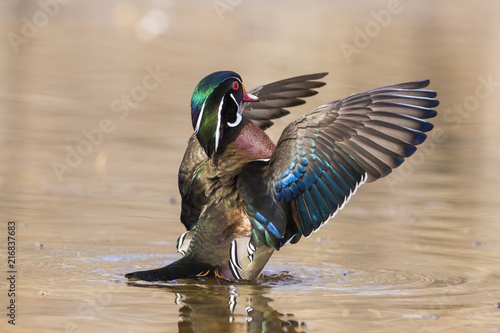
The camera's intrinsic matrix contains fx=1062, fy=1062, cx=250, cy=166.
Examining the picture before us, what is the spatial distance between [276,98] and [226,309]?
2.40m

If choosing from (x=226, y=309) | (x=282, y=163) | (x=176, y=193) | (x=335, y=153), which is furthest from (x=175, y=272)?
(x=176, y=193)

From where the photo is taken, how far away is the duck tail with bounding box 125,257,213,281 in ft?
20.1

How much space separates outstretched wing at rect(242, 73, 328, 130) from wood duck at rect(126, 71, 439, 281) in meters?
1.03

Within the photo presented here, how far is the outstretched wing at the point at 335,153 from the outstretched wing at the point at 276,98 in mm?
1236

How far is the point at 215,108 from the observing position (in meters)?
6.46

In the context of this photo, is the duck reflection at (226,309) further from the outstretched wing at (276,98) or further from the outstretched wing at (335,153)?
the outstretched wing at (276,98)

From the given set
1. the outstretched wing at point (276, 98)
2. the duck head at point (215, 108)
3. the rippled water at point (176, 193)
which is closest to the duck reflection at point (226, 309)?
the rippled water at point (176, 193)

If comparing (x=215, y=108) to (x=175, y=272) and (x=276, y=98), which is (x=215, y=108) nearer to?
(x=175, y=272)

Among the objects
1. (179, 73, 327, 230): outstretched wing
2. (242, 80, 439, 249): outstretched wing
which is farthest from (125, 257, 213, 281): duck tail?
(179, 73, 327, 230): outstretched wing

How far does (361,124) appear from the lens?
6492 mm

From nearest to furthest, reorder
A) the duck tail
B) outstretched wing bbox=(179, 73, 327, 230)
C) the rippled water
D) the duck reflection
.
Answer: the duck reflection
the rippled water
the duck tail
outstretched wing bbox=(179, 73, 327, 230)

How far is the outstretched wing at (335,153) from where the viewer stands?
253 inches

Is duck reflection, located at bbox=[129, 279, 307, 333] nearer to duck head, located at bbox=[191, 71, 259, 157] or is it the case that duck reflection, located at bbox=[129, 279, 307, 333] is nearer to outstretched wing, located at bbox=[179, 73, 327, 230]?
outstretched wing, located at bbox=[179, 73, 327, 230]

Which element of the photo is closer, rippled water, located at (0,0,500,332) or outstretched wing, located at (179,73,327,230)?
rippled water, located at (0,0,500,332)
